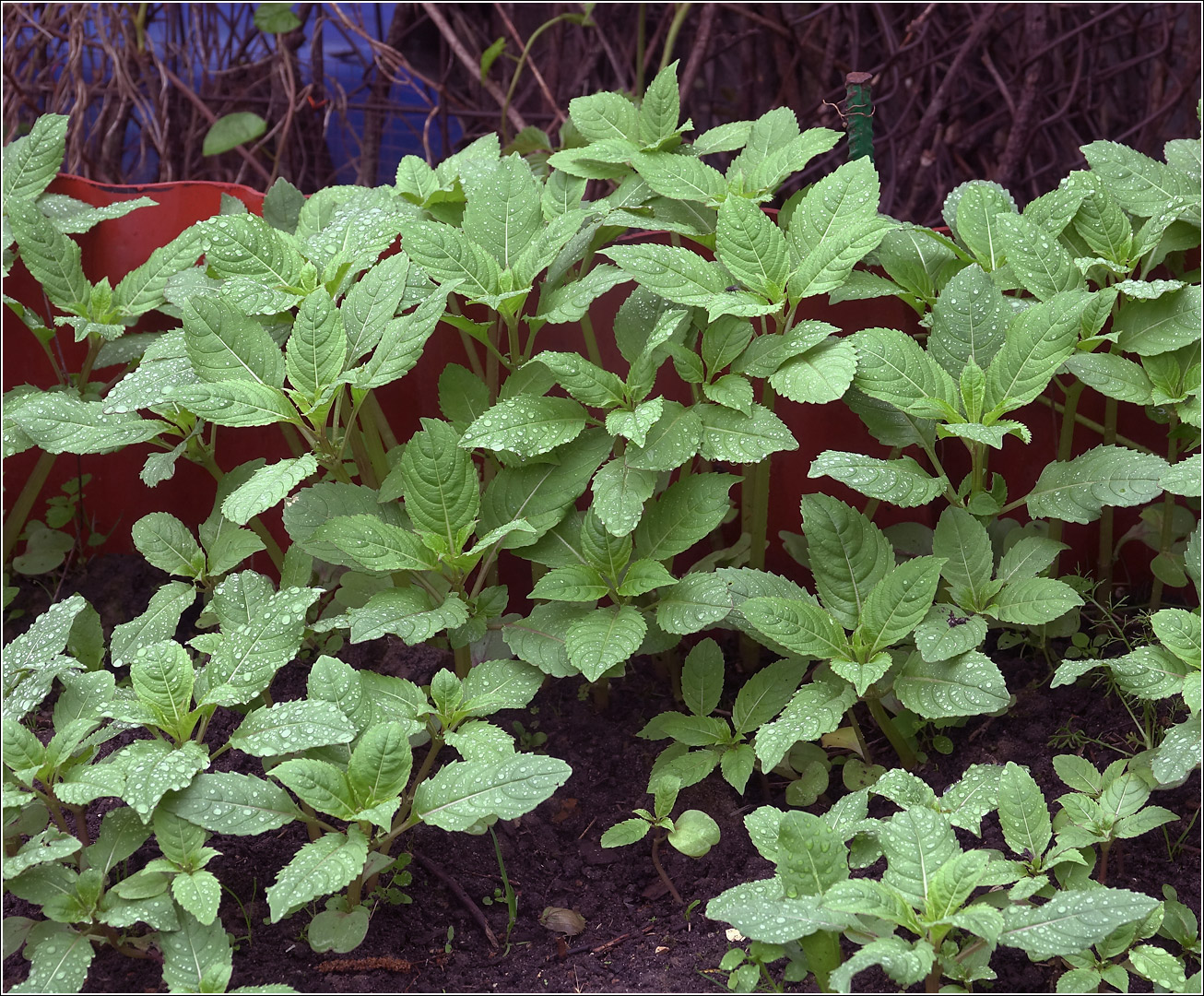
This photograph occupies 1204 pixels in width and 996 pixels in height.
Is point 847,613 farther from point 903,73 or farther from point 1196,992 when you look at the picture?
point 903,73

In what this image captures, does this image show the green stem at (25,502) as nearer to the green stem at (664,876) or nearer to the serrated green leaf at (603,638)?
the serrated green leaf at (603,638)

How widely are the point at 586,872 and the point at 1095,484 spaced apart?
1092mm

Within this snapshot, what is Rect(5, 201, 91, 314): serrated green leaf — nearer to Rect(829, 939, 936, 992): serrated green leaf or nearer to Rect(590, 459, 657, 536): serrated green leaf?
Rect(590, 459, 657, 536): serrated green leaf

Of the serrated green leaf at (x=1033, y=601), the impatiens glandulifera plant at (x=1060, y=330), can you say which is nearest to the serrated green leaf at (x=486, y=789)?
the impatiens glandulifera plant at (x=1060, y=330)

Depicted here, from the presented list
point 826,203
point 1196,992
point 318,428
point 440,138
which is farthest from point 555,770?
point 440,138

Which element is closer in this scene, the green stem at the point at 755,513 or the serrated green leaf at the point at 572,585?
the serrated green leaf at the point at 572,585

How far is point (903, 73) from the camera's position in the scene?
140 inches

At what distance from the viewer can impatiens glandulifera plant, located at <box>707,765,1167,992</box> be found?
4.39ft

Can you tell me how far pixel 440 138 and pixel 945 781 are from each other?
3.00m

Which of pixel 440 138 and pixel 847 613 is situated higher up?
pixel 440 138

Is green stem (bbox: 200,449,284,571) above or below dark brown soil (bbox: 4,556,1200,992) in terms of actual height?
above

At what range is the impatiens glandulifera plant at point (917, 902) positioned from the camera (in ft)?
4.39

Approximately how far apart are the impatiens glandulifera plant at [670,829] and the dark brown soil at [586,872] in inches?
3.5

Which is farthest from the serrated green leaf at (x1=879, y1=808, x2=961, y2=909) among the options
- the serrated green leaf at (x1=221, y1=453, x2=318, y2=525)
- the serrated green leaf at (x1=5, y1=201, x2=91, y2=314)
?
the serrated green leaf at (x1=5, y1=201, x2=91, y2=314)
